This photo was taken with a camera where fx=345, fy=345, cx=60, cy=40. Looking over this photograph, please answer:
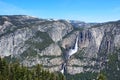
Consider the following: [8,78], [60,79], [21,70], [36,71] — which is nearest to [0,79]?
[8,78]

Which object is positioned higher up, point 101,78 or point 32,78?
point 101,78

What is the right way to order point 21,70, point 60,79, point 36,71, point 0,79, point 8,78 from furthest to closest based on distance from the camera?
point 60,79
point 36,71
point 21,70
point 8,78
point 0,79

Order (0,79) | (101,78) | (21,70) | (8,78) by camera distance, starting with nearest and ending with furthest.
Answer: (101,78) < (0,79) < (8,78) < (21,70)

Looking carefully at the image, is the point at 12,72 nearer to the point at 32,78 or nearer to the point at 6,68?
the point at 6,68

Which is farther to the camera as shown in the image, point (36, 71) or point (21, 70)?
point (36, 71)

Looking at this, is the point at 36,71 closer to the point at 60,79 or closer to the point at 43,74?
the point at 43,74

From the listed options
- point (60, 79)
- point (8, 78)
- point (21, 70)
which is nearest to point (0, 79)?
point (8, 78)

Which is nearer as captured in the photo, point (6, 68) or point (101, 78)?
point (101, 78)

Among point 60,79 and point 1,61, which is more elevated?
point 1,61

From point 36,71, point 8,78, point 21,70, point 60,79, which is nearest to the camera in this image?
point 8,78
